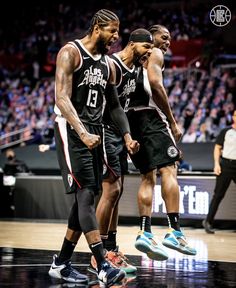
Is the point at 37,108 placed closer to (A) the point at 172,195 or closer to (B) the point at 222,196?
(B) the point at 222,196

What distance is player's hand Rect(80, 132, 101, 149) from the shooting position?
4441 millimetres

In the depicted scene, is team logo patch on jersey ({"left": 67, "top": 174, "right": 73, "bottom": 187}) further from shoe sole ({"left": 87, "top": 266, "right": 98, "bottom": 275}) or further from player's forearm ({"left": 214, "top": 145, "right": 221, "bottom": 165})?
player's forearm ({"left": 214, "top": 145, "right": 221, "bottom": 165})

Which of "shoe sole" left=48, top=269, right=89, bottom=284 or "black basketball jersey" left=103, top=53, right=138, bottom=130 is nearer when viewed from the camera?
"shoe sole" left=48, top=269, right=89, bottom=284

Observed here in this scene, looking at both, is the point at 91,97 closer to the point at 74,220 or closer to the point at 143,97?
the point at 74,220

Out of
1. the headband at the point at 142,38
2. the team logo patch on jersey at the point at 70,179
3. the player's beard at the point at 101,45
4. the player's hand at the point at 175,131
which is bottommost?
the team logo patch on jersey at the point at 70,179

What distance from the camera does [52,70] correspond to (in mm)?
18875

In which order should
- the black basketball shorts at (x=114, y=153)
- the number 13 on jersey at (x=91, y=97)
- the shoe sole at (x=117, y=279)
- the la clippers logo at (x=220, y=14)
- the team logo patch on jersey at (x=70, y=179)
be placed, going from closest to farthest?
the shoe sole at (x=117, y=279), the team logo patch on jersey at (x=70, y=179), the number 13 on jersey at (x=91, y=97), the black basketball shorts at (x=114, y=153), the la clippers logo at (x=220, y=14)

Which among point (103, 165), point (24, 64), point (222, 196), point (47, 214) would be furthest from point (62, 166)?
point (24, 64)

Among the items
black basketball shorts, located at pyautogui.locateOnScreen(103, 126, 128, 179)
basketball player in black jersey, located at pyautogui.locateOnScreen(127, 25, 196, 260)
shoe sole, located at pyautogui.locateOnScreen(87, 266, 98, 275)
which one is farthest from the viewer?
basketball player in black jersey, located at pyautogui.locateOnScreen(127, 25, 196, 260)

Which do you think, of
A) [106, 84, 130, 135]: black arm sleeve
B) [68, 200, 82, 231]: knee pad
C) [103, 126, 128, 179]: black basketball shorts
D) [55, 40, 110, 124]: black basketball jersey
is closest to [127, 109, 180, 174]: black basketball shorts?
[103, 126, 128, 179]: black basketball shorts

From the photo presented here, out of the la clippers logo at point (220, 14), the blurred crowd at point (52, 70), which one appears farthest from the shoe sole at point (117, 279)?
the blurred crowd at point (52, 70)

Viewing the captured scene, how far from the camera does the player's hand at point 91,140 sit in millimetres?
4441

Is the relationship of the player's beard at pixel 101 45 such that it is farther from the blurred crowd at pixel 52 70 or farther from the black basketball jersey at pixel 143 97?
the blurred crowd at pixel 52 70

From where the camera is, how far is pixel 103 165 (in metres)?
5.08
